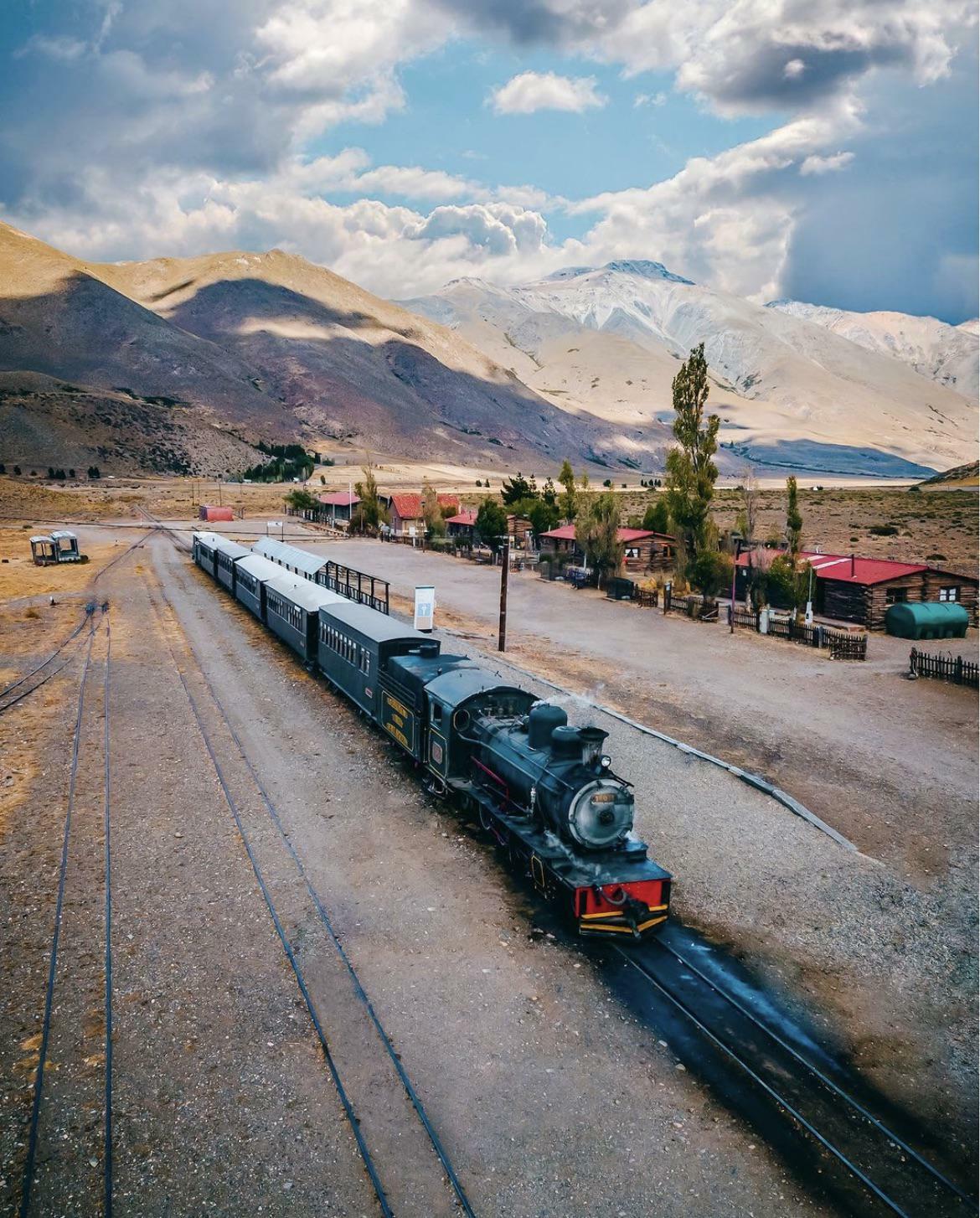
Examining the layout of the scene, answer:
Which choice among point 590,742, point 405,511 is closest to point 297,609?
point 590,742

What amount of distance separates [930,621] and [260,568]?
3506 centimetres

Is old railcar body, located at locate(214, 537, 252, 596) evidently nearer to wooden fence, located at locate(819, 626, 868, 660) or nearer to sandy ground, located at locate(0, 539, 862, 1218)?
sandy ground, located at locate(0, 539, 862, 1218)

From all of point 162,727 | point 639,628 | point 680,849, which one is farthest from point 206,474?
point 680,849

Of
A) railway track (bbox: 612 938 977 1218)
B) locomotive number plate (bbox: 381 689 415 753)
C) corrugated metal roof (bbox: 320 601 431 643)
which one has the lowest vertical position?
railway track (bbox: 612 938 977 1218)

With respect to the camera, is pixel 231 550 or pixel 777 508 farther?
pixel 777 508

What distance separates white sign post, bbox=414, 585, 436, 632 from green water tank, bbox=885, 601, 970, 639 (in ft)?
83.7

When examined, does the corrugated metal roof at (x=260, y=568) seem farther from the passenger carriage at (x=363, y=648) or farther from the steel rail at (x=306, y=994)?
the steel rail at (x=306, y=994)

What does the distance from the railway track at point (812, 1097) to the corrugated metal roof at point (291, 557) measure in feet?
101

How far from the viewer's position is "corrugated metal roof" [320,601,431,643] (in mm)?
21281

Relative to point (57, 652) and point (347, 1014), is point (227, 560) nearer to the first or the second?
point (57, 652)

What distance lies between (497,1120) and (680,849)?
8.17 meters

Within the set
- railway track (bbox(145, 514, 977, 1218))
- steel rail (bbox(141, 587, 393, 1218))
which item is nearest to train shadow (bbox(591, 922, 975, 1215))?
railway track (bbox(145, 514, 977, 1218))

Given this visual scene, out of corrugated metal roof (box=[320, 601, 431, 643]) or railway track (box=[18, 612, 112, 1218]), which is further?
corrugated metal roof (box=[320, 601, 431, 643])

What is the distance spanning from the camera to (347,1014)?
1119cm
